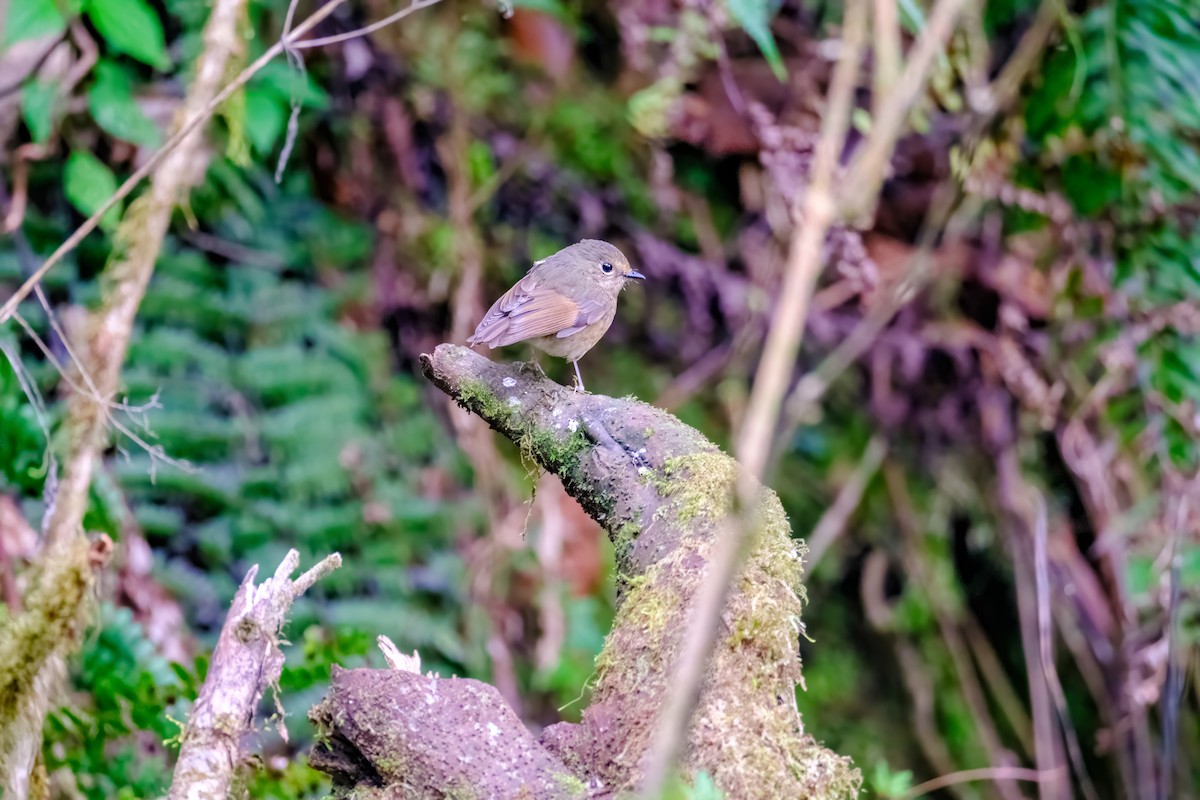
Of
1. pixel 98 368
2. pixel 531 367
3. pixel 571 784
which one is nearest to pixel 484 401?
pixel 531 367

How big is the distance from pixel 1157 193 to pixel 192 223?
10.5 feet

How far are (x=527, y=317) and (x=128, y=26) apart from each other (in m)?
1.36

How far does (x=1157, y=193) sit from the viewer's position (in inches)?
157

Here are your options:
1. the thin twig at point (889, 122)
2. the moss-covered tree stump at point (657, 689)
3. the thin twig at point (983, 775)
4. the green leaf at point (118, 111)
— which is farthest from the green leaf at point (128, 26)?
the thin twig at point (983, 775)

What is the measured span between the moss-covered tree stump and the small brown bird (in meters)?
0.76

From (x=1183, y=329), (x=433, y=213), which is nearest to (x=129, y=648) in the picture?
(x=433, y=213)

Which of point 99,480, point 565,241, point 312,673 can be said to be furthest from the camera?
point 565,241

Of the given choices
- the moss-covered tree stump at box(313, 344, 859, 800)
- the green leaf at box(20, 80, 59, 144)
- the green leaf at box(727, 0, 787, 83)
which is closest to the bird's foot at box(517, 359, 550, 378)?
the moss-covered tree stump at box(313, 344, 859, 800)

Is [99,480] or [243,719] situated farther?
[99,480]

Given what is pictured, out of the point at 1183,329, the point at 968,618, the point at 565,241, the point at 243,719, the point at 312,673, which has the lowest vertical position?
the point at 968,618

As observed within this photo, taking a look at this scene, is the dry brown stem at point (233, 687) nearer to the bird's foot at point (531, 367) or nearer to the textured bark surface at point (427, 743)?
the textured bark surface at point (427, 743)

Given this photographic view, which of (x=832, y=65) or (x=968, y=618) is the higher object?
(x=832, y=65)

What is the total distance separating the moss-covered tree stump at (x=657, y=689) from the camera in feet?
5.42

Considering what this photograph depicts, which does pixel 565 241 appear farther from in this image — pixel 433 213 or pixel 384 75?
pixel 384 75
